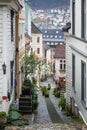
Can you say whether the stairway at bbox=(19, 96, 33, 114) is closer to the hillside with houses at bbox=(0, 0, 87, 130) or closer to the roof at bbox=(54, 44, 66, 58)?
the hillside with houses at bbox=(0, 0, 87, 130)

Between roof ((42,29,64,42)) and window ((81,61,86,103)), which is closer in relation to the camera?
window ((81,61,86,103))

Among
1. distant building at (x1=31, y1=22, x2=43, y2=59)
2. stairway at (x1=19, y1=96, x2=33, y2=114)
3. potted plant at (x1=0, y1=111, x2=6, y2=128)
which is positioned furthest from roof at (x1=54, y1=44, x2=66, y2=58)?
potted plant at (x1=0, y1=111, x2=6, y2=128)

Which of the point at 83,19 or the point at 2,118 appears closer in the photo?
the point at 2,118

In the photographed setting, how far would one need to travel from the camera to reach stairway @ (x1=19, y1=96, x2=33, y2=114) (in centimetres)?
2627

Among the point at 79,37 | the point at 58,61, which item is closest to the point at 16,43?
the point at 79,37

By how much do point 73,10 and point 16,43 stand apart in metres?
3.81

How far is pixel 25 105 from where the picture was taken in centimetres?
2688

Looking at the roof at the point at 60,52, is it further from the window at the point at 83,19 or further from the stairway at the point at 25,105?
the window at the point at 83,19

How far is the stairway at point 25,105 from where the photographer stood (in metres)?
26.3

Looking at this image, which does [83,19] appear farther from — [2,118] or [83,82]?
[2,118]

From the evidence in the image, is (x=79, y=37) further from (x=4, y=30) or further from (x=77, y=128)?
(x=77, y=128)

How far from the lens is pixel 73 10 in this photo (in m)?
25.6

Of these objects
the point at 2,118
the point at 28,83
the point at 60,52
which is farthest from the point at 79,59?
the point at 60,52

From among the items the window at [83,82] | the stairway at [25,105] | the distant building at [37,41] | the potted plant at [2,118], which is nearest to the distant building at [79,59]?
the window at [83,82]
